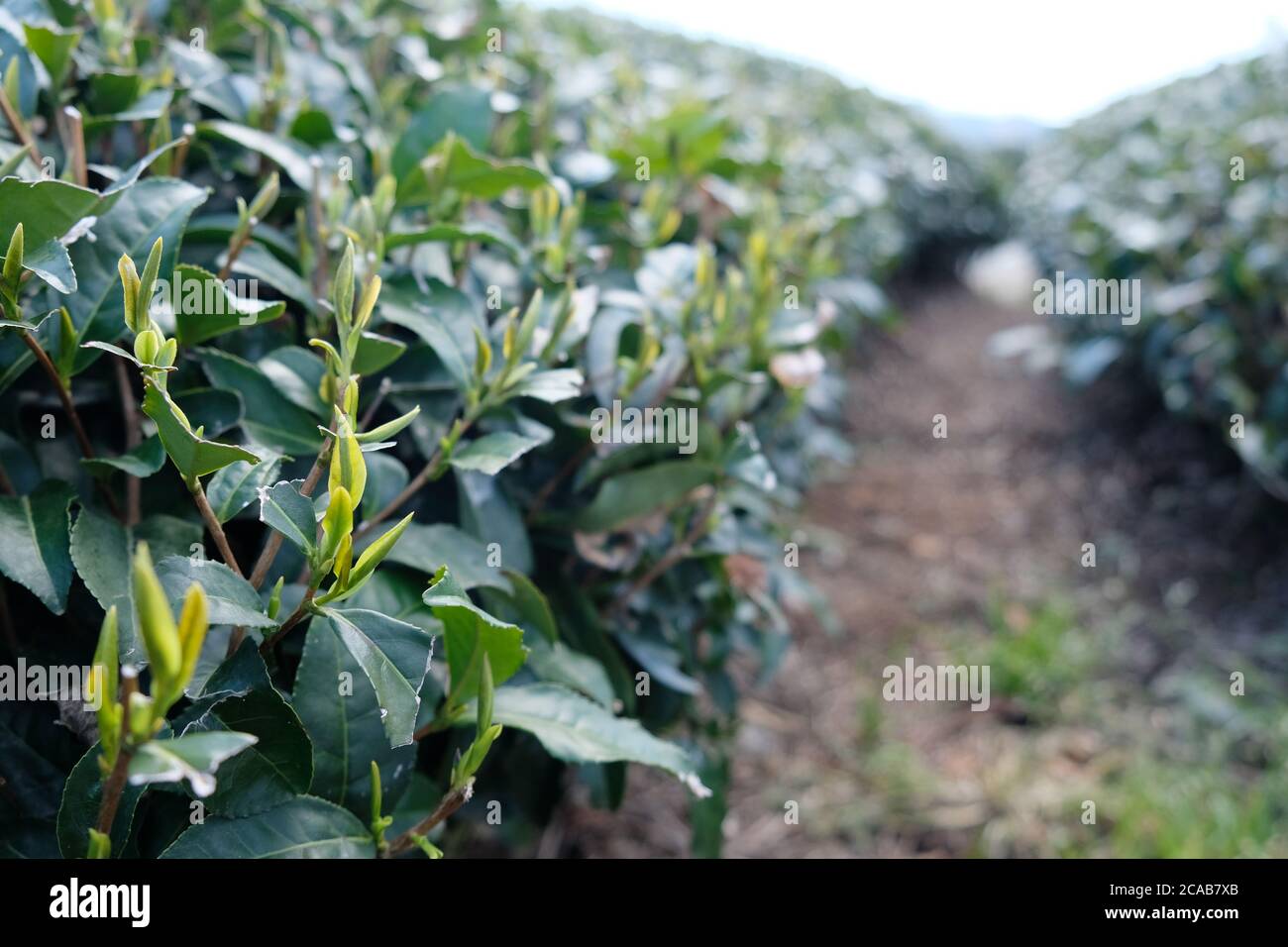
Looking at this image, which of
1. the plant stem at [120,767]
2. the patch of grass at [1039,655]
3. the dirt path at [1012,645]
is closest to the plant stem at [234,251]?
the plant stem at [120,767]

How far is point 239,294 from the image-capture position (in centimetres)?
119

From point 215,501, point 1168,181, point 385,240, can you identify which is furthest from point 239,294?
point 1168,181

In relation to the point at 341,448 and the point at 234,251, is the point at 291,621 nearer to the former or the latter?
the point at 341,448

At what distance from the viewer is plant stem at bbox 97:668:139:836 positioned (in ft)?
1.90

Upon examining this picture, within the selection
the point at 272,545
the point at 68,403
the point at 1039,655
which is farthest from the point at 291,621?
the point at 1039,655

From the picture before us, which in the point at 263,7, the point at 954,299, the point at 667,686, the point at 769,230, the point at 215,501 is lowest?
the point at 667,686

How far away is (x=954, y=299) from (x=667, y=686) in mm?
7092

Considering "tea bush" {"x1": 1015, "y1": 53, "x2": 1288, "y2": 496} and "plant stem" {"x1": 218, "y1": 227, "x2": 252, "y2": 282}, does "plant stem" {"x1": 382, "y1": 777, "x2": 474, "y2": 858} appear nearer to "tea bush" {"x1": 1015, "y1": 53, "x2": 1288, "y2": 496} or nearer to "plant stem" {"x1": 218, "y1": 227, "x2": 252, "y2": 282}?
"plant stem" {"x1": 218, "y1": 227, "x2": 252, "y2": 282}

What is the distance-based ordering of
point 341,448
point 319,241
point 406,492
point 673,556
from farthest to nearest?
point 673,556
point 319,241
point 406,492
point 341,448

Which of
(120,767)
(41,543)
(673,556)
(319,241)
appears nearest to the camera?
(120,767)

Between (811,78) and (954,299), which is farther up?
(811,78)

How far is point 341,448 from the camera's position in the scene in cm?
74

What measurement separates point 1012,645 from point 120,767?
105 inches
